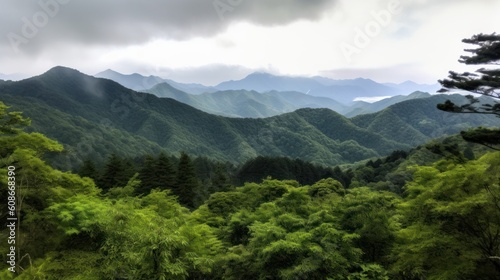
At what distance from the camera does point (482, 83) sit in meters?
14.6

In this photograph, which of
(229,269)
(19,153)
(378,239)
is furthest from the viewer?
(378,239)

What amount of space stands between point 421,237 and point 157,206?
69.9ft

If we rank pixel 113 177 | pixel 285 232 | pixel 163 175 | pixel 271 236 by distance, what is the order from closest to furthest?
pixel 271 236 → pixel 285 232 → pixel 113 177 → pixel 163 175

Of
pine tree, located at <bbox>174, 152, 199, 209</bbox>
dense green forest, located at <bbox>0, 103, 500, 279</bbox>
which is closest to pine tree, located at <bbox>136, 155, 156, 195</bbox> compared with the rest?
pine tree, located at <bbox>174, 152, 199, 209</bbox>

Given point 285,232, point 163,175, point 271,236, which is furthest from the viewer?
point 163,175

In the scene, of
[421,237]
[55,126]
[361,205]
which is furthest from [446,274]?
[55,126]

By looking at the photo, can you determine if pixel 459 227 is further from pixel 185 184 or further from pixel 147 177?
pixel 147 177

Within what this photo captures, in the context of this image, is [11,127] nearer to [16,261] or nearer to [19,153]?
[19,153]

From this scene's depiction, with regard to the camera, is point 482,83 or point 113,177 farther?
point 113,177

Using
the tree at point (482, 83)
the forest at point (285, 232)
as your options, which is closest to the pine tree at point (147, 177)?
the forest at point (285, 232)

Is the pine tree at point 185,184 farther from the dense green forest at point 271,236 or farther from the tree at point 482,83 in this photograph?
the tree at point 482,83

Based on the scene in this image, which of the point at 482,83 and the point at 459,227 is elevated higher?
the point at 482,83

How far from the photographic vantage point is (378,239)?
2041cm

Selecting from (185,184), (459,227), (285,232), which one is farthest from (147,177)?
(459,227)
